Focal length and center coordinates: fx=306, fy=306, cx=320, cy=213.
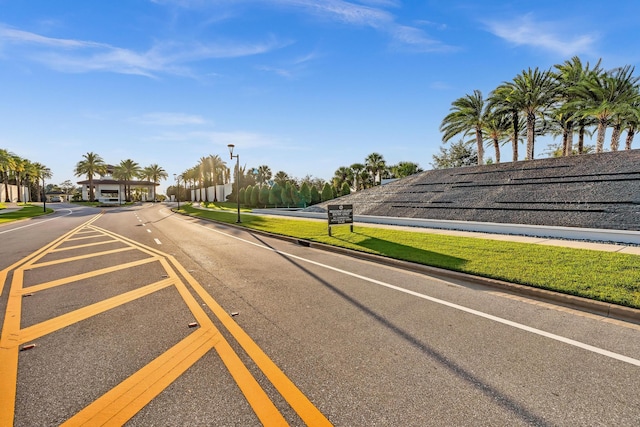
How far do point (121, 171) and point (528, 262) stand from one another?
309 feet

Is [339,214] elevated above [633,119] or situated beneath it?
situated beneath

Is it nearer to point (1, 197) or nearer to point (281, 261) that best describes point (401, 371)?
point (281, 261)

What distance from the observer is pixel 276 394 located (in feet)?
9.34

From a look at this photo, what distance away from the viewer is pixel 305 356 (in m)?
3.56

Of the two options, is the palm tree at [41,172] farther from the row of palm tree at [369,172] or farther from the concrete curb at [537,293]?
the concrete curb at [537,293]

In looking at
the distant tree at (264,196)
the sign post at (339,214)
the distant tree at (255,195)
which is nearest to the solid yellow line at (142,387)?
the sign post at (339,214)

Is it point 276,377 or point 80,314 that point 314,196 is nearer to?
point 80,314

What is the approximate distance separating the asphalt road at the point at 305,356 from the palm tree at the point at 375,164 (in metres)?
54.9

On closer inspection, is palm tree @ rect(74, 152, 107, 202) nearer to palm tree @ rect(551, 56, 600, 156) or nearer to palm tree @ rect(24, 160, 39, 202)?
palm tree @ rect(24, 160, 39, 202)

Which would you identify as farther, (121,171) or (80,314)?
(121,171)

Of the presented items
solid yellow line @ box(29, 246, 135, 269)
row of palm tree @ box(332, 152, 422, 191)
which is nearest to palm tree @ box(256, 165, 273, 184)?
row of palm tree @ box(332, 152, 422, 191)

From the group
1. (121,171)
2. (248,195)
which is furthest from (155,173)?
(248,195)

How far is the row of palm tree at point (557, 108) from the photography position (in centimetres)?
2189

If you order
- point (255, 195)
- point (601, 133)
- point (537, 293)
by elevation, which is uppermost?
point (601, 133)
